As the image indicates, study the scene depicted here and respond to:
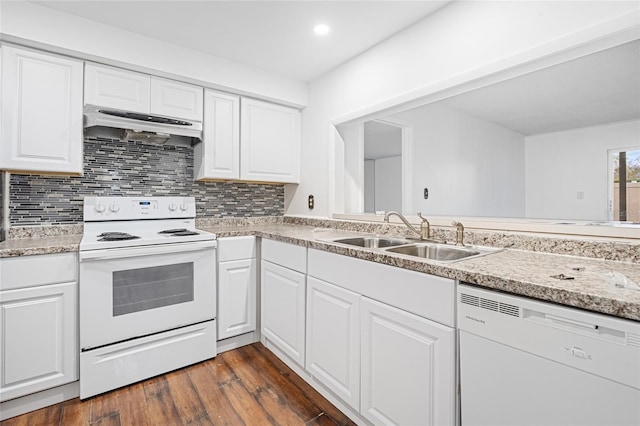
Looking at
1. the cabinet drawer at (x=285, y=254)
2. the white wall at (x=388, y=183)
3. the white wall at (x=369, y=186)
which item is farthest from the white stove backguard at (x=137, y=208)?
the white wall at (x=388, y=183)

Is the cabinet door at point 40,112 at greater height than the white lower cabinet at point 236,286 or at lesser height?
greater

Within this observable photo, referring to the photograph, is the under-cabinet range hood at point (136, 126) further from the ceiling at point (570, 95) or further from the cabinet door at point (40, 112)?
the ceiling at point (570, 95)

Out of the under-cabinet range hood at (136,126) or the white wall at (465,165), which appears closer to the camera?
the white wall at (465,165)

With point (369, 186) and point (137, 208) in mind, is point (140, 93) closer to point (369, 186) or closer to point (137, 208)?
point (137, 208)

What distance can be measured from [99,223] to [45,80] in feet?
3.14

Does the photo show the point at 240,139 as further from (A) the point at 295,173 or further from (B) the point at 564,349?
(B) the point at 564,349

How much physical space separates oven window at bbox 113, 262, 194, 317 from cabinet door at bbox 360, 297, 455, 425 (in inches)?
49.9

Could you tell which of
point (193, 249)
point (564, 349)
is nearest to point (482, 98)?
point (564, 349)

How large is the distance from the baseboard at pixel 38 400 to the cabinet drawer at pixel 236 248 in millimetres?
1074

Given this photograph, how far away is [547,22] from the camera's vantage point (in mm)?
1445

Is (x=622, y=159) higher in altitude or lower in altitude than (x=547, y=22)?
lower

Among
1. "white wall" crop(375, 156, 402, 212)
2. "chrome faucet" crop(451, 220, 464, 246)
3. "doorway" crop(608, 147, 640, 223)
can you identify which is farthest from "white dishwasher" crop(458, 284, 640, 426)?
"white wall" crop(375, 156, 402, 212)

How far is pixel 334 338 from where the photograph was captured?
1.67 metres

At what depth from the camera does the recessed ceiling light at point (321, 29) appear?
2.12 m
